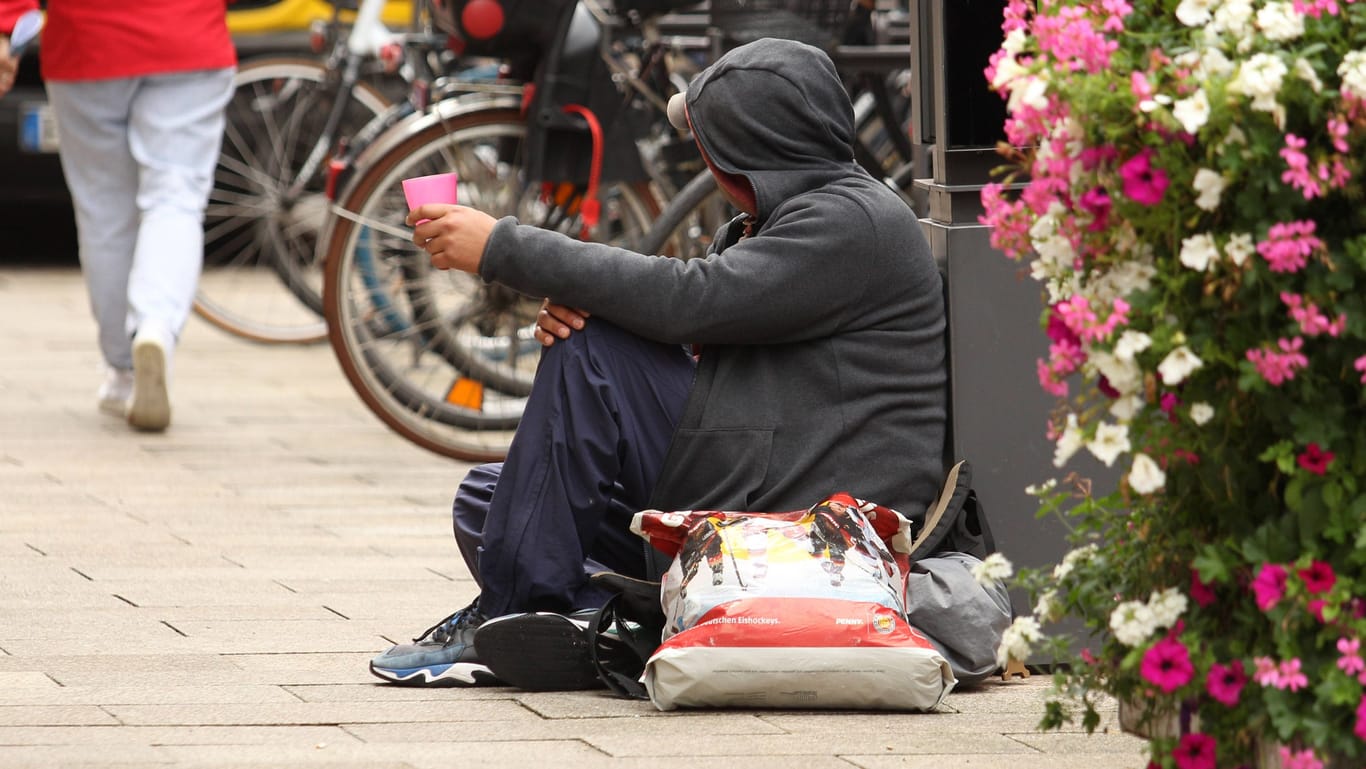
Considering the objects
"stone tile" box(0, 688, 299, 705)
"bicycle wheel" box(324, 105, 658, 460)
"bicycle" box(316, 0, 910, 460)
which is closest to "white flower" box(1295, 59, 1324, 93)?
"stone tile" box(0, 688, 299, 705)

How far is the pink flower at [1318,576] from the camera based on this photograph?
7.74 feet

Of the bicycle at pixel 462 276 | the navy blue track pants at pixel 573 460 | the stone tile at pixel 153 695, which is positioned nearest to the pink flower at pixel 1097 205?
the navy blue track pants at pixel 573 460

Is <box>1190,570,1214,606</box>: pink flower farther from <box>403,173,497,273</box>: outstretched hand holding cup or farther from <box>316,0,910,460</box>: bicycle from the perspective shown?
<box>316,0,910,460</box>: bicycle

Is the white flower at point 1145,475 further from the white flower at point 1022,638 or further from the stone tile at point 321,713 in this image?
the stone tile at point 321,713

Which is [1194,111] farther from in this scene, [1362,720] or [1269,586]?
[1362,720]

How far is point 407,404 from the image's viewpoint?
592 centimetres

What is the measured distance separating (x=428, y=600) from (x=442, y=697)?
0.82 metres

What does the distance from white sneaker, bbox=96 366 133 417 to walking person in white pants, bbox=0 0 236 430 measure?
86 mm

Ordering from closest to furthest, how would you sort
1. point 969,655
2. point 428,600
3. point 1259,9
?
point 1259,9 < point 969,655 < point 428,600

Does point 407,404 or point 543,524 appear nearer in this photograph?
point 543,524

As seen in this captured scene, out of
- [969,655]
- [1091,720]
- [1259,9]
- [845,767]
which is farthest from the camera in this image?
[969,655]

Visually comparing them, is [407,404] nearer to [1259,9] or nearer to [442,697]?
[442,697]

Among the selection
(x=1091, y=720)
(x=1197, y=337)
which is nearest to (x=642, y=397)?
(x=1091, y=720)

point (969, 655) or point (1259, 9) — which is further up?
point (1259, 9)
